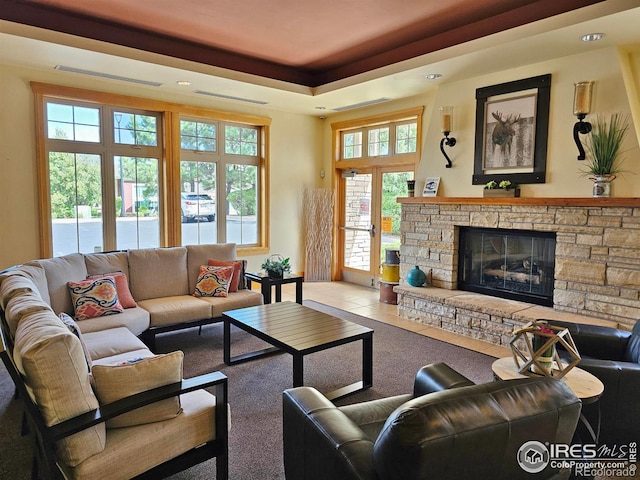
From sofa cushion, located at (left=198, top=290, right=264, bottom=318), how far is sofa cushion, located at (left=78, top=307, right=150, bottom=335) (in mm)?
638

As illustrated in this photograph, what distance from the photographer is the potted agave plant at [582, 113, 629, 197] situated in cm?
381

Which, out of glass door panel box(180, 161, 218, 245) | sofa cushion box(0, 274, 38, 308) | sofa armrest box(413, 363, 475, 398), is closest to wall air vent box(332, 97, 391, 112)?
glass door panel box(180, 161, 218, 245)

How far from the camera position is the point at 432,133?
17.6ft

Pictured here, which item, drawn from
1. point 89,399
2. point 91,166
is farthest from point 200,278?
point 89,399

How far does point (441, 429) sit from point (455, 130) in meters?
4.49

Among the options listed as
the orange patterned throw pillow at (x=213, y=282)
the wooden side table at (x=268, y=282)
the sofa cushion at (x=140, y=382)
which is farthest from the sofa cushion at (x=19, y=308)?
the wooden side table at (x=268, y=282)

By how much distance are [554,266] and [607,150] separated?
1184mm

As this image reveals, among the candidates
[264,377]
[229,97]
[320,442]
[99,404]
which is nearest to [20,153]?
[229,97]

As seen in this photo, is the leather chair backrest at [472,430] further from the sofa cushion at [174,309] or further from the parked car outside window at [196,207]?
the parked car outside window at [196,207]

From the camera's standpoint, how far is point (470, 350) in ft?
13.6

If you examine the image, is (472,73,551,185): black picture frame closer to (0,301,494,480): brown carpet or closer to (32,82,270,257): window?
(0,301,494,480): brown carpet

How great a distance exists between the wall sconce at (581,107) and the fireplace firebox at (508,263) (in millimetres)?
936

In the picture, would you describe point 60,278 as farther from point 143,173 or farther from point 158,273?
point 143,173

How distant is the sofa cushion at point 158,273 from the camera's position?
13.9 ft
